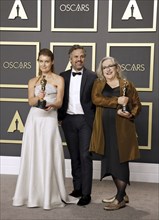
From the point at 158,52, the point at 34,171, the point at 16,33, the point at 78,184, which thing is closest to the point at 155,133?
the point at 158,52

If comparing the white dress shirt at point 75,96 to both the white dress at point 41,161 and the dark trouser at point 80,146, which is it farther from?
the white dress at point 41,161

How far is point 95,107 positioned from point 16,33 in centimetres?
162

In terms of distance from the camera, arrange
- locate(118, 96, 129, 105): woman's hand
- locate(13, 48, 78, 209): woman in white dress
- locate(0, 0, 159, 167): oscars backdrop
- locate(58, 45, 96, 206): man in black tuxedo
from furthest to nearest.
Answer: locate(0, 0, 159, 167): oscars backdrop → locate(58, 45, 96, 206): man in black tuxedo → locate(13, 48, 78, 209): woman in white dress → locate(118, 96, 129, 105): woman's hand

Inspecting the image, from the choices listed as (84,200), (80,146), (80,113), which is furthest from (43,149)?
(84,200)

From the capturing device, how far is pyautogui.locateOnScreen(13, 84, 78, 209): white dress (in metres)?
3.25

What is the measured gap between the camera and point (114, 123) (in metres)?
3.18

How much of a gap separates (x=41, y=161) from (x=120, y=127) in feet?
2.51

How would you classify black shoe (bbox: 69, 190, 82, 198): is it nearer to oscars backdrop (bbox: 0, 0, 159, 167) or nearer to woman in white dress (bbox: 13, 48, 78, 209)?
woman in white dress (bbox: 13, 48, 78, 209)

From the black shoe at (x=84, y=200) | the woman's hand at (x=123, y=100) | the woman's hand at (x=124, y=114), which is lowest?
the black shoe at (x=84, y=200)

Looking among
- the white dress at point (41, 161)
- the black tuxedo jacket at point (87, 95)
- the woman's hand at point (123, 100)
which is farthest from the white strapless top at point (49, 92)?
the woman's hand at point (123, 100)

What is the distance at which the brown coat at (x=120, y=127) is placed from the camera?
3.15 metres

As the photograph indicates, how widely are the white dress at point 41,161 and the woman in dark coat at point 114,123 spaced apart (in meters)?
0.36

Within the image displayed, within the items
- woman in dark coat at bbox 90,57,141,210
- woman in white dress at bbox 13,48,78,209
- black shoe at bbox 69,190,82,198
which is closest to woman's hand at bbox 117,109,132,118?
woman in dark coat at bbox 90,57,141,210

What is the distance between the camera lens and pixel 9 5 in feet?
14.3
